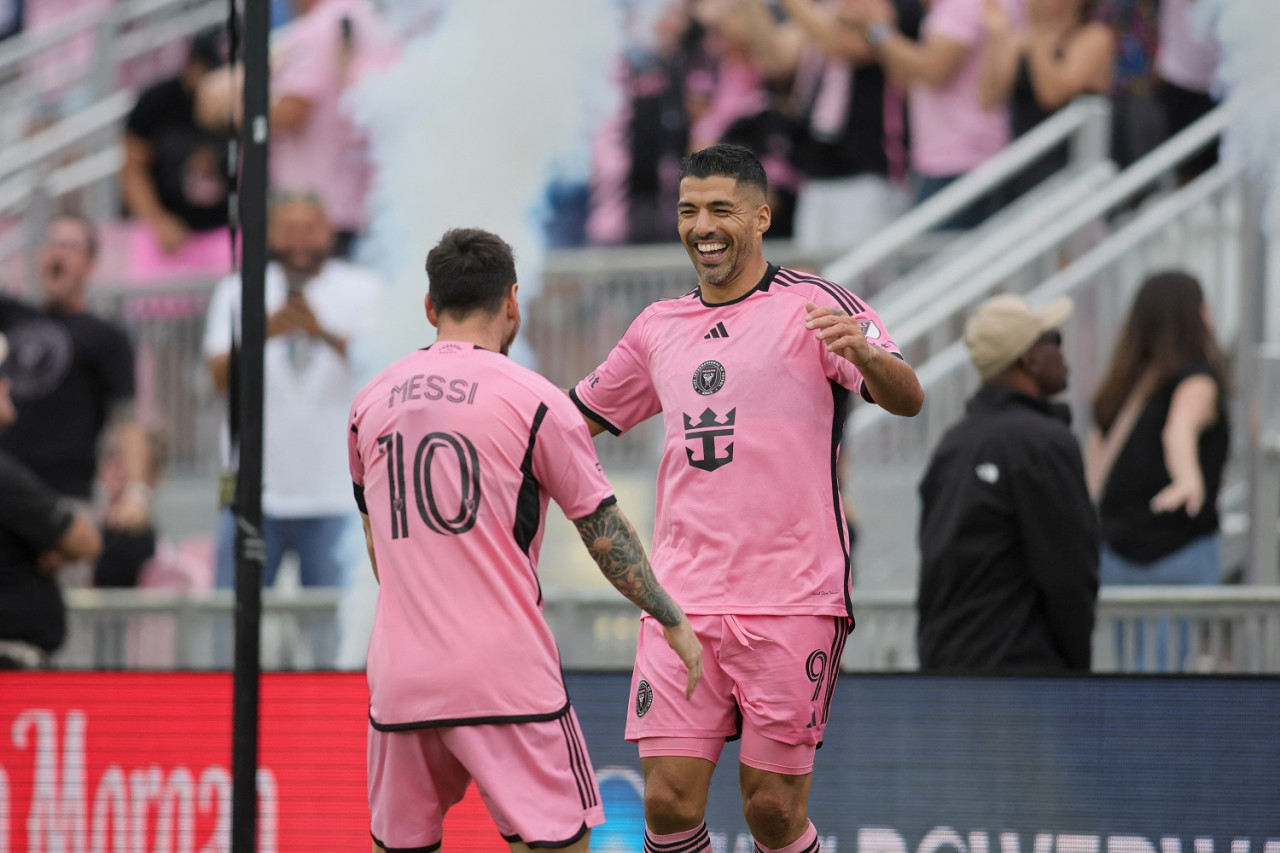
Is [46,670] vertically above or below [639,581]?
below

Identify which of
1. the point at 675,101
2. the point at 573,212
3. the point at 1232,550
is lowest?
the point at 1232,550

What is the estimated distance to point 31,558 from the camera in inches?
285

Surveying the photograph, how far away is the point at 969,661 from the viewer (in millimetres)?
6152

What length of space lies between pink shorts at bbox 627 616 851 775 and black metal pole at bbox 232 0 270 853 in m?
1.21

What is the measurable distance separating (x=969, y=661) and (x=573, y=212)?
214 inches

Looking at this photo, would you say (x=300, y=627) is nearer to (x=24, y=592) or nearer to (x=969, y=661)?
(x=24, y=592)

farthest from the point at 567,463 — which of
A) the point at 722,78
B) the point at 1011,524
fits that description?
the point at 722,78

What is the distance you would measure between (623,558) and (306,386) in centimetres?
537

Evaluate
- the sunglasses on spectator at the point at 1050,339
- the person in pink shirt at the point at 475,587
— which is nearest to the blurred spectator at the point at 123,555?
the sunglasses on spectator at the point at 1050,339

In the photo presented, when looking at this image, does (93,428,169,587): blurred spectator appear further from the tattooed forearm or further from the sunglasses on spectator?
the tattooed forearm

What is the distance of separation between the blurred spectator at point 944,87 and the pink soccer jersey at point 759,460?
4.99 metres

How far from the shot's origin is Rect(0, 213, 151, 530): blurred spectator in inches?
368

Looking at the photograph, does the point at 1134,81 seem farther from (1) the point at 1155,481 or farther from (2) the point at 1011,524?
(2) the point at 1011,524

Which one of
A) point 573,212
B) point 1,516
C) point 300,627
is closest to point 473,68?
point 573,212
